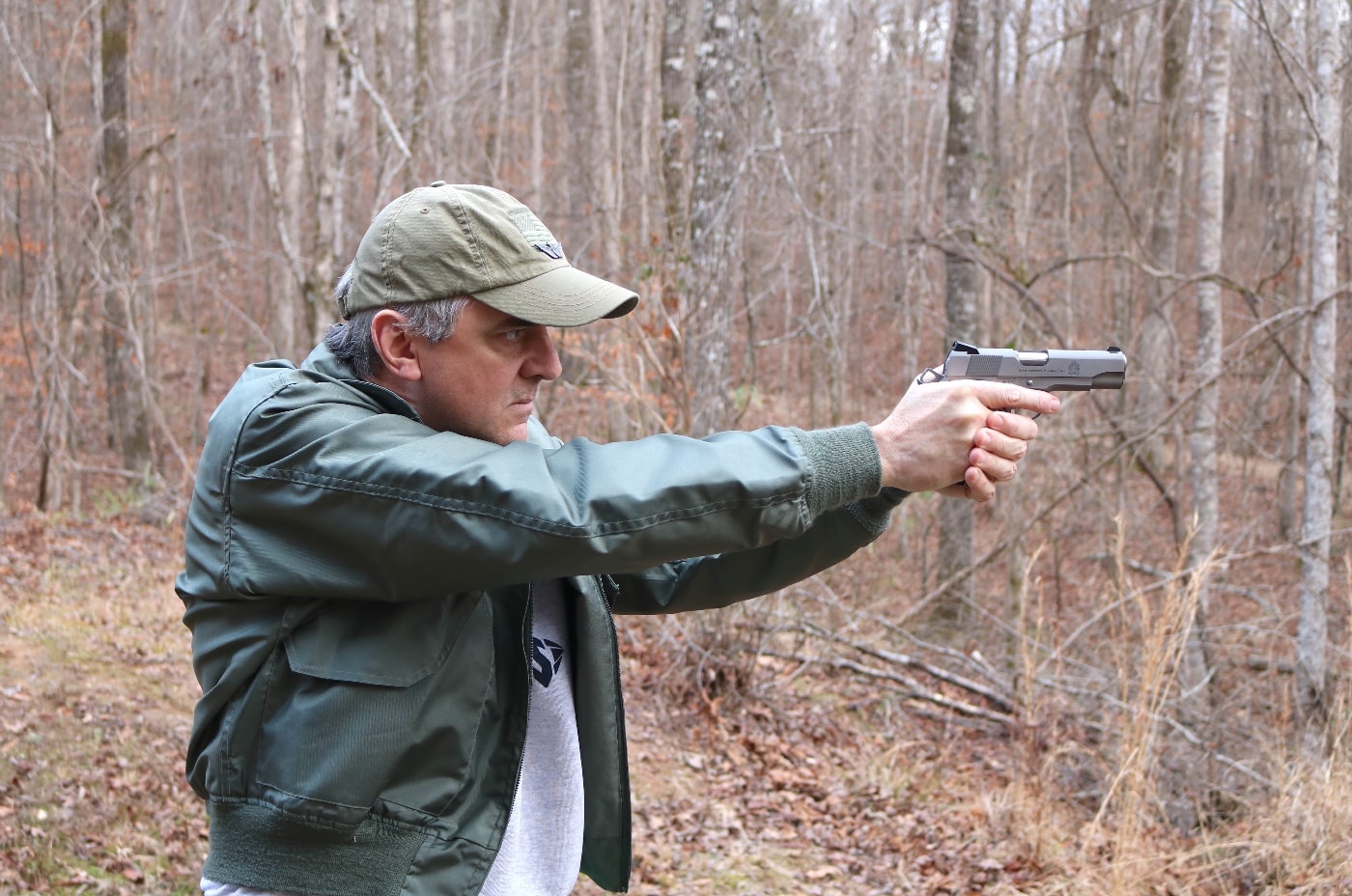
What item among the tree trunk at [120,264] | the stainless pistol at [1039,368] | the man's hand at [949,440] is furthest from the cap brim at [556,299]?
the tree trunk at [120,264]

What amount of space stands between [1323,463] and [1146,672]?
137 inches

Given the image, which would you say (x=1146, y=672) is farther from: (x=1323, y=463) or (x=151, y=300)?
(x=151, y=300)

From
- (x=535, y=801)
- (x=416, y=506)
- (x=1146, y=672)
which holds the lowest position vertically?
(x=1146, y=672)

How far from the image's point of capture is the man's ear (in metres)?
1.78

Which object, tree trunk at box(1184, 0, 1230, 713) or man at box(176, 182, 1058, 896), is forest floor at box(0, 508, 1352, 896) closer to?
tree trunk at box(1184, 0, 1230, 713)

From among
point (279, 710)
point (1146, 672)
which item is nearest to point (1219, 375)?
point (1146, 672)

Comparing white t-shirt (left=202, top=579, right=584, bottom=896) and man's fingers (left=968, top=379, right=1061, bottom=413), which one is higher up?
man's fingers (left=968, top=379, right=1061, bottom=413)

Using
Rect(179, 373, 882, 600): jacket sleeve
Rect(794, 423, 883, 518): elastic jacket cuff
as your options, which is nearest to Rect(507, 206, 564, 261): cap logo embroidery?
Rect(179, 373, 882, 600): jacket sleeve

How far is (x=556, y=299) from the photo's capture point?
1.78m

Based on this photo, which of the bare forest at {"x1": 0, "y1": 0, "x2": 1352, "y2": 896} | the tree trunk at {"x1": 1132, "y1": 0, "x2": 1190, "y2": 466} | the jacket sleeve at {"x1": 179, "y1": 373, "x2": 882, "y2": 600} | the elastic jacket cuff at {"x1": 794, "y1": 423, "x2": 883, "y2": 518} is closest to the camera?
the jacket sleeve at {"x1": 179, "y1": 373, "x2": 882, "y2": 600}

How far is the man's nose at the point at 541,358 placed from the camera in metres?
1.86

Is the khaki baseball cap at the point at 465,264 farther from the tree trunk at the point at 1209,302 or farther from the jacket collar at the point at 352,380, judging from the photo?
the tree trunk at the point at 1209,302

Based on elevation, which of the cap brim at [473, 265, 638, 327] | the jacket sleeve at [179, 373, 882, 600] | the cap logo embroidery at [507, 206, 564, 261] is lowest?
the jacket sleeve at [179, 373, 882, 600]

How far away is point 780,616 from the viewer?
6.86 m
